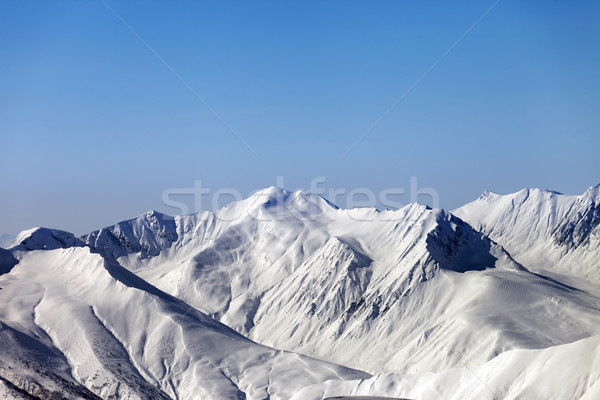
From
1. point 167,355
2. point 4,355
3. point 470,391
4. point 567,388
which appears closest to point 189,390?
point 167,355

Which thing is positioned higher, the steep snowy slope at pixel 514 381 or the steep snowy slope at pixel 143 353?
the steep snowy slope at pixel 514 381

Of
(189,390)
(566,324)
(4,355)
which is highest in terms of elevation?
(566,324)

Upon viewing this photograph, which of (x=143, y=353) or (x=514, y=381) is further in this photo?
Answer: (x=143, y=353)

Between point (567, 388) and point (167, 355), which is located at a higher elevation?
point (567, 388)

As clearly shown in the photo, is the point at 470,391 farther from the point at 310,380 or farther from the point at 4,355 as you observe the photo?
the point at 4,355

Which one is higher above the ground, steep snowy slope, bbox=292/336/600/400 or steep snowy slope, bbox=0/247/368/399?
steep snowy slope, bbox=292/336/600/400

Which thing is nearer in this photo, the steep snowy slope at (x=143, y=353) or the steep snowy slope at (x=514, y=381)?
the steep snowy slope at (x=514, y=381)

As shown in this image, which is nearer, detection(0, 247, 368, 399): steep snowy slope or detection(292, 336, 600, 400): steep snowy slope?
detection(292, 336, 600, 400): steep snowy slope

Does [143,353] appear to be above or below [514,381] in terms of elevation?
below
